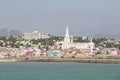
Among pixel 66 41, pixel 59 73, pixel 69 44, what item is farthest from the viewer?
pixel 69 44

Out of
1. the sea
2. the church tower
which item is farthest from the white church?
the sea

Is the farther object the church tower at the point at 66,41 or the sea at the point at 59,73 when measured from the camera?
the church tower at the point at 66,41

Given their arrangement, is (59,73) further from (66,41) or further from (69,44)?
(69,44)

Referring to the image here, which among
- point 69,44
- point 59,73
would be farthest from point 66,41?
point 59,73

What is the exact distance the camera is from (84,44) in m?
186

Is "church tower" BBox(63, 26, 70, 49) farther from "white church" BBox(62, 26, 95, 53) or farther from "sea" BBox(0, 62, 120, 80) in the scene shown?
"sea" BBox(0, 62, 120, 80)

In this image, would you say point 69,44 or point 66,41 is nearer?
point 66,41

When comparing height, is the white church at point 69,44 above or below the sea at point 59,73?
above

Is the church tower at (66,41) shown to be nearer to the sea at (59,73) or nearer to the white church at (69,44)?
the white church at (69,44)

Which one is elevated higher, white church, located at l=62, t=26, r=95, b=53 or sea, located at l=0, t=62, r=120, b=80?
white church, located at l=62, t=26, r=95, b=53

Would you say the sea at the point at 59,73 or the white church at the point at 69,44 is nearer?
the sea at the point at 59,73

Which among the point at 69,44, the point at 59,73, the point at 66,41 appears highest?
the point at 66,41

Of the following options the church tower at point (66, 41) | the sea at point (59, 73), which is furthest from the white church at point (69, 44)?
the sea at point (59, 73)

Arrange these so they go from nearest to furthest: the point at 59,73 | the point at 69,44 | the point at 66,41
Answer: the point at 59,73 → the point at 66,41 → the point at 69,44
